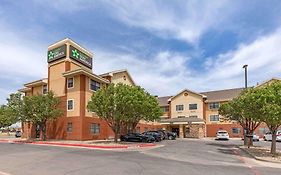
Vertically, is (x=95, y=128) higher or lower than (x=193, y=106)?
lower

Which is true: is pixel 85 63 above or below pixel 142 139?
above

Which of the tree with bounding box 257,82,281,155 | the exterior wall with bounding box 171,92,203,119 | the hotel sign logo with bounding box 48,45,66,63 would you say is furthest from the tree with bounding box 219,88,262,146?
the exterior wall with bounding box 171,92,203,119

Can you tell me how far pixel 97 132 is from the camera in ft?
127

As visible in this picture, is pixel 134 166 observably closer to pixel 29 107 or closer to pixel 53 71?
pixel 29 107

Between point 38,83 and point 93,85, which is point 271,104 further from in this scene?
point 38,83

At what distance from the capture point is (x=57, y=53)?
4031 centimetres

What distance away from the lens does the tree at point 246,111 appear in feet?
70.0

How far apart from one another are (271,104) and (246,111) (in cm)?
369

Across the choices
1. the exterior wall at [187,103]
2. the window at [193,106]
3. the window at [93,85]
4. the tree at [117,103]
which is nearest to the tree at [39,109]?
the window at [93,85]

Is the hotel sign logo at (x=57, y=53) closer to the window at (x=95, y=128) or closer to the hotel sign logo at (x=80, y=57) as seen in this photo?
the hotel sign logo at (x=80, y=57)

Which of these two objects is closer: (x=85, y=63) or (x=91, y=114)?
(x=91, y=114)

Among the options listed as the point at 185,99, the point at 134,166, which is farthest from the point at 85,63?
the point at 134,166

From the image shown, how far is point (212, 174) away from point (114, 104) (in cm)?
1856

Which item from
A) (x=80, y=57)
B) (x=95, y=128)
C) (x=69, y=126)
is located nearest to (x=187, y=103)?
(x=95, y=128)
